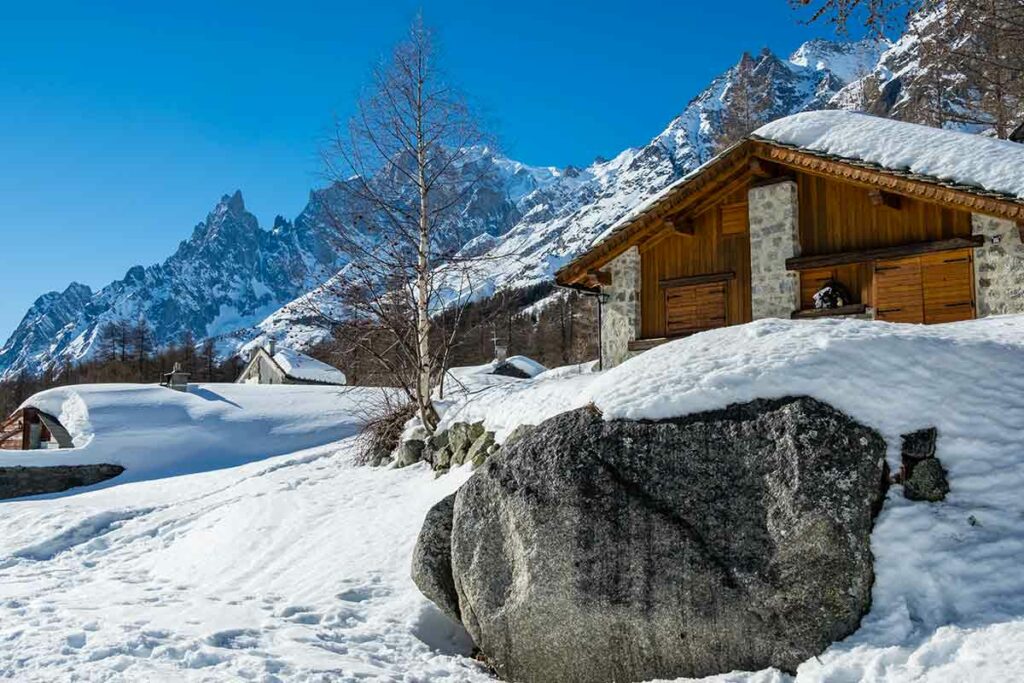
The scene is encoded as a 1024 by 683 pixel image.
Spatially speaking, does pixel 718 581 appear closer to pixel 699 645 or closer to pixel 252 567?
pixel 699 645

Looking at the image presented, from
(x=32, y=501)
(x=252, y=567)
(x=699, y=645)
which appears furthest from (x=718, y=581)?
(x=32, y=501)

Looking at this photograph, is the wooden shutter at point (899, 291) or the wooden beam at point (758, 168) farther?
the wooden beam at point (758, 168)

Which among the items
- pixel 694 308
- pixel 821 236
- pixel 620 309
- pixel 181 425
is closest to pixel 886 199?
pixel 821 236

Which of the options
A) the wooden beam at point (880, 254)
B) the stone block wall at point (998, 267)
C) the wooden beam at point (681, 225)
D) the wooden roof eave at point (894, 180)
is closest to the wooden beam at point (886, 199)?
the wooden roof eave at point (894, 180)

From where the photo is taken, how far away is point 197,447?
919 inches

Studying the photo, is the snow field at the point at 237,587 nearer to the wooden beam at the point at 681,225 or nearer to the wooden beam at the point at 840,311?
the wooden beam at the point at 681,225

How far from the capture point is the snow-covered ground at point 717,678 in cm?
474

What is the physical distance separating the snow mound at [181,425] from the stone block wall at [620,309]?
6.23 m

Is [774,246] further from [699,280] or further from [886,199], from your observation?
[886,199]

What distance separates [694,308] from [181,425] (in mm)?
16801

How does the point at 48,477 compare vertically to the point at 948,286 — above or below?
below

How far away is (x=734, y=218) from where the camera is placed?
1522 centimetres

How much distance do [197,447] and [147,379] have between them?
55211 millimetres

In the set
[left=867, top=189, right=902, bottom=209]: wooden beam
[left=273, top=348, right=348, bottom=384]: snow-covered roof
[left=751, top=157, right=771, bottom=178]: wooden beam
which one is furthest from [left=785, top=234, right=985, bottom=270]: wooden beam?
[left=273, top=348, right=348, bottom=384]: snow-covered roof
